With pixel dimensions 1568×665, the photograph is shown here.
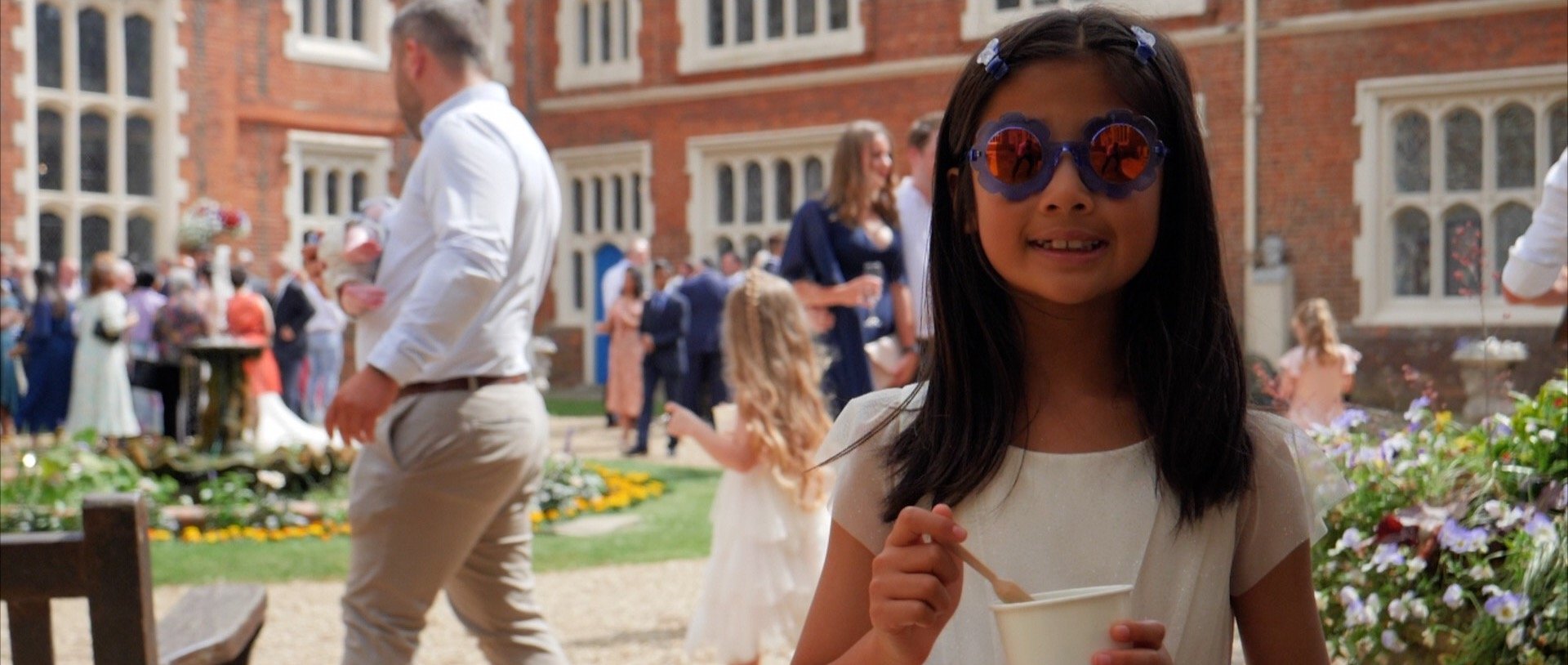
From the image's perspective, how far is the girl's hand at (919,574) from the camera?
4.96ft

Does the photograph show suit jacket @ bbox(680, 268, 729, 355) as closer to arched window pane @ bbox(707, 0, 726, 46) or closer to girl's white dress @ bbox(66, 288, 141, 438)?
girl's white dress @ bbox(66, 288, 141, 438)

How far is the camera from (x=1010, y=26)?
1.92 meters

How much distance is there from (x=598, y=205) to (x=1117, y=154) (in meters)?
20.9

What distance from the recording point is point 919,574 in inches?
60.1

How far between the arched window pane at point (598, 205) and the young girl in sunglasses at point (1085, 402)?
20.4m

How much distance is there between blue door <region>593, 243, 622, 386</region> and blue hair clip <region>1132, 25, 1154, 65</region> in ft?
64.5

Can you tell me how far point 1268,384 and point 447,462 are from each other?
2.27 m

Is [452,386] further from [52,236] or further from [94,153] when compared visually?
[94,153]

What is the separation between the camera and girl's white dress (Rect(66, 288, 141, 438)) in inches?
504

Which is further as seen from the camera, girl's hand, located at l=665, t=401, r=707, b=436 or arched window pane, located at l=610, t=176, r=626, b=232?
arched window pane, located at l=610, t=176, r=626, b=232

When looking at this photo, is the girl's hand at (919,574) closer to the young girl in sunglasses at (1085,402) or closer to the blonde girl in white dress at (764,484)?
the young girl in sunglasses at (1085,402)

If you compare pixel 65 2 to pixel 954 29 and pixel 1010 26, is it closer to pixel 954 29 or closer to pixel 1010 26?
pixel 954 29

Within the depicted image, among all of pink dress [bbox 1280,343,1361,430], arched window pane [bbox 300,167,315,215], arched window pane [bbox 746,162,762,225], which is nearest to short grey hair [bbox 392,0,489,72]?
pink dress [bbox 1280,343,1361,430]

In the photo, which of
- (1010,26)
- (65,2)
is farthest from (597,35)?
(1010,26)
